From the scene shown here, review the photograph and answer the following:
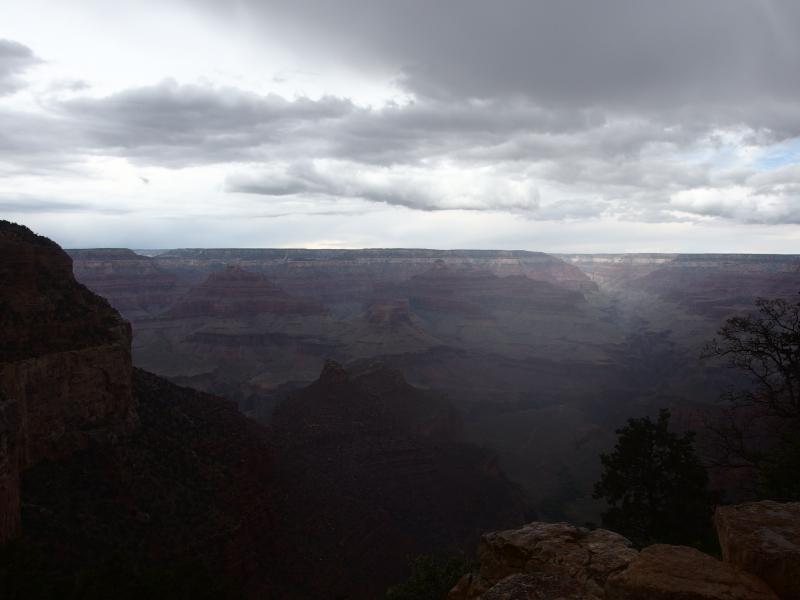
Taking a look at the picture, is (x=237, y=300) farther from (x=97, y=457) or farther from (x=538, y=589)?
(x=538, y=589)

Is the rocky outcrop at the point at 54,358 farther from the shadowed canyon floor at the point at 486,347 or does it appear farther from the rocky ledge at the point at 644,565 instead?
the shadowed canyon floor at the point at 486,347

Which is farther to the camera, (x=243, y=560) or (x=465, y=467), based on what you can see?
(x=465, y=467)

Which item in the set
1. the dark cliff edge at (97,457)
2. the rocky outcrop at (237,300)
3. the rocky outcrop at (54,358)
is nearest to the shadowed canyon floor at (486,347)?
the rocky outcrop at (237,300)

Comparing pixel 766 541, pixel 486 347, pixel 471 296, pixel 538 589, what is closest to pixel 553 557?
pixel 538 589

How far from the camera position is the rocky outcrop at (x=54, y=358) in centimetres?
2806

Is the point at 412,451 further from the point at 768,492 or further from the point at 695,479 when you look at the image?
the point at 768,492

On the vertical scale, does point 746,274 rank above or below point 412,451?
above

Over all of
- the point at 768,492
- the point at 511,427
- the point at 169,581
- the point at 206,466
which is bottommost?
the point at 511,427

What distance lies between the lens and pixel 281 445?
46.5 m

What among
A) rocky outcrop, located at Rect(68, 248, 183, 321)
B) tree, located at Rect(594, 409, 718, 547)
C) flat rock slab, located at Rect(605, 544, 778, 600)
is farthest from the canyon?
rocky outcrop, located at Rect(68, 248, 183, 321)

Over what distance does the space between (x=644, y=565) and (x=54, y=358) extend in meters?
30.6

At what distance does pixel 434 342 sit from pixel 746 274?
5240 inches

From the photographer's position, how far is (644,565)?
8.26 m

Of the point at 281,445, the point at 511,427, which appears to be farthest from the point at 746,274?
the point at 281,445
